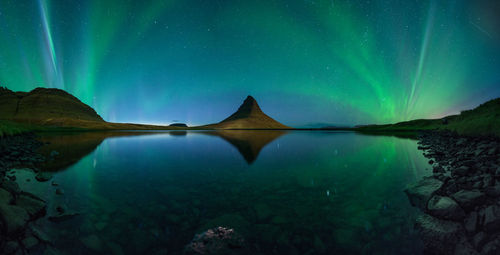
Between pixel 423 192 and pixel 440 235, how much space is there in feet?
13.8

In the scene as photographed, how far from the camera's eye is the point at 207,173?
15.7 m

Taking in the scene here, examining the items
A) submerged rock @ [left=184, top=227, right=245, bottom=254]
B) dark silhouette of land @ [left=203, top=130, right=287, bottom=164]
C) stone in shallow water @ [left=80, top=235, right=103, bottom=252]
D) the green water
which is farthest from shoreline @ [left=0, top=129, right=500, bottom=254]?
dark silhouette of land @ [left=203, top=130, right=287, bottom=164]

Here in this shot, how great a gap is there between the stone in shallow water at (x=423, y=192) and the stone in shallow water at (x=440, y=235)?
2.34m

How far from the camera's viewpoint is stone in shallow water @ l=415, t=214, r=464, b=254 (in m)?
5.70

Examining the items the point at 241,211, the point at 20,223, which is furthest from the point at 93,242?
the point at 241,211

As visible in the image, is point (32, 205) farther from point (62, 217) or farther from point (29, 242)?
point (29, 242)

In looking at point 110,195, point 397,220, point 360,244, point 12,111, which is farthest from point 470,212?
point 12,111

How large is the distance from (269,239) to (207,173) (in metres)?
10.3

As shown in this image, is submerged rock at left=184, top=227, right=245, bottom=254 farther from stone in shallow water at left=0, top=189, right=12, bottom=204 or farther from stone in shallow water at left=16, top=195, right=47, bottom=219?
stone in shallow water at left=0, top=189, right=12, bottom=204

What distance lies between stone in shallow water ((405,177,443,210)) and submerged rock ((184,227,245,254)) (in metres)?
8.80

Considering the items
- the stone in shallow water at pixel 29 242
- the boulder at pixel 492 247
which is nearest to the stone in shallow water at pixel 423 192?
the boulder at pixel 492 247

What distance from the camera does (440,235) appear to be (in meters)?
5.96

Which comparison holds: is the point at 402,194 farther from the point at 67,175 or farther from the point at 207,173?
the point at 67,175

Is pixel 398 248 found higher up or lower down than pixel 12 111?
lower down
